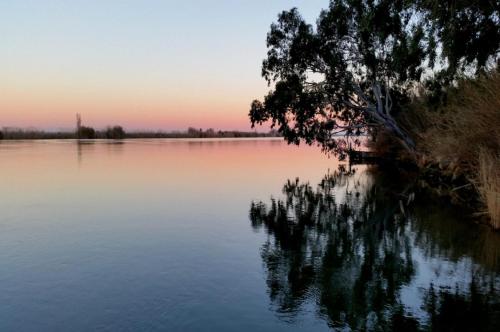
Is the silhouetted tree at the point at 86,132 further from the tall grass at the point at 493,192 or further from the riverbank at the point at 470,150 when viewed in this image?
the tall grass at the point at 493,192

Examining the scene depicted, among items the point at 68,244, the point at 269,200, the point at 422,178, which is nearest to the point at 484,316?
the point at 68,244

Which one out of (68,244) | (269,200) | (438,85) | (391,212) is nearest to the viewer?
(68,244)

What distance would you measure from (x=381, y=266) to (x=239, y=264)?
273cm

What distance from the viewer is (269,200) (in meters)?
16.4

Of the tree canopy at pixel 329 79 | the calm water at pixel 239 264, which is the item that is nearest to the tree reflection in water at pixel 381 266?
the calm water at pixel 239 264

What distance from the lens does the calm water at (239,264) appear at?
19.5 feet

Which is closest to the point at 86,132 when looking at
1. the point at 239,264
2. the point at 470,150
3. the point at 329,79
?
A: the point at 329,79

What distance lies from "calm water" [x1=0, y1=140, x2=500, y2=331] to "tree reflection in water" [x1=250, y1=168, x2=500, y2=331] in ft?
0.10

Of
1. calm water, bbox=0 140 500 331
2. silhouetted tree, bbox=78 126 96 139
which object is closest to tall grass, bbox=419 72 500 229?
calm water, bbox=0 140 500 331

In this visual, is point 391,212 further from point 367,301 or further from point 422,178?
point 422,178

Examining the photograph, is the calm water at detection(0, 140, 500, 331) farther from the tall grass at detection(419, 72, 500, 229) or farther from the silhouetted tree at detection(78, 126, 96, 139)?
the silhouetted tree at detection(78, 126, 96, 139)

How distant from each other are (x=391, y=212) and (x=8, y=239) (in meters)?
11.1

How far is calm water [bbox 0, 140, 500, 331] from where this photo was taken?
234 inches

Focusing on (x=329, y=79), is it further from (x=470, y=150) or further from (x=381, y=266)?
(x=381, y=266)
